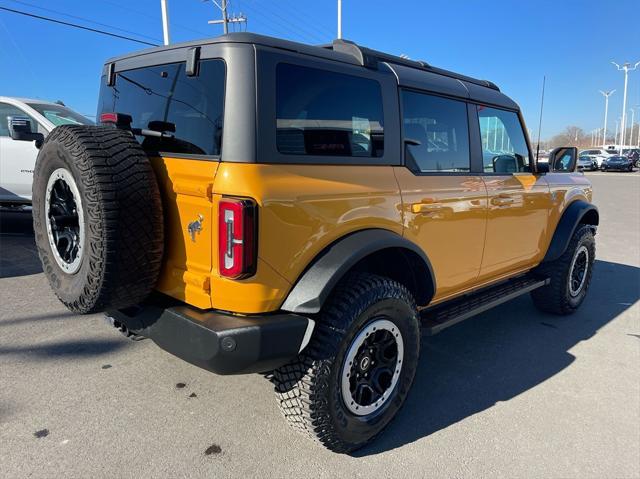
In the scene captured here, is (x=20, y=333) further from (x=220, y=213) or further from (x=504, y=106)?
(x=504, y=106)

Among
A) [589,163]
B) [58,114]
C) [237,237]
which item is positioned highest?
[589,163]

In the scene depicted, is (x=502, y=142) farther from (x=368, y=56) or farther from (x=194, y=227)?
(x=194, y=227)

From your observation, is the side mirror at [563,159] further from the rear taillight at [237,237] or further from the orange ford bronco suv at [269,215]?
the rear taillight at [237,237]

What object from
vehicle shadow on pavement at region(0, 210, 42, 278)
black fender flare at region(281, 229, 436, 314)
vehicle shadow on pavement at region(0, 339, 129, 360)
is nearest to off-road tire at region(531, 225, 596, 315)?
black fender flare at region(281, 229, 436, 314)

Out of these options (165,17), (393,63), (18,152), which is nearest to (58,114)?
(18,152)

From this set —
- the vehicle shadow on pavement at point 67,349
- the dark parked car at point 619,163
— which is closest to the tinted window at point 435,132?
the vehicle shadow on pavement at point 67,349

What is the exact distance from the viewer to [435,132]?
3.15 m

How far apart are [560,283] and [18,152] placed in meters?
7.40

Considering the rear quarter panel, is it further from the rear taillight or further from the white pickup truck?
the white pickup truck

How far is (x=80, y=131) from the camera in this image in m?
2.26

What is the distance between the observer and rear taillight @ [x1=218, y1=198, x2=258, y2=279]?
6.57 feet

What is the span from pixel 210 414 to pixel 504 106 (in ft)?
10.7

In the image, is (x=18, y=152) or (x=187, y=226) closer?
(x=187, y=226)

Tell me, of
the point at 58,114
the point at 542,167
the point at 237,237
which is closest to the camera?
the point at 237,237
